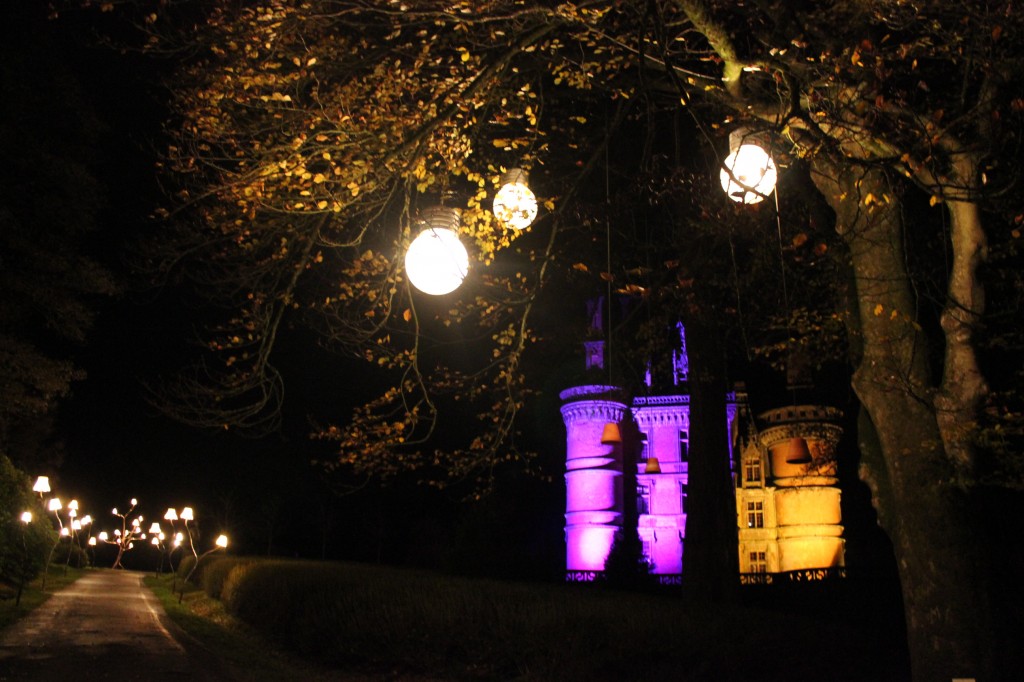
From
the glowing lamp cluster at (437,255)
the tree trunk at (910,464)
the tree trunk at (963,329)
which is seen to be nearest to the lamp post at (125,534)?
the glowing lamp cluster at (437,255)

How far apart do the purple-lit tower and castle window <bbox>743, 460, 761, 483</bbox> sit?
2462mm

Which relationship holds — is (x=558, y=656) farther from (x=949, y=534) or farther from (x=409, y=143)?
(x=409, y=143)

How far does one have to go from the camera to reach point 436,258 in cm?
569

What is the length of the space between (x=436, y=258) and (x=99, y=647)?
11651 mm

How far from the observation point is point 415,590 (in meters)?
11.7

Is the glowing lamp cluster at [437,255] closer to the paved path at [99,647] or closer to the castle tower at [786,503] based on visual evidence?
the paved path at [99,647]

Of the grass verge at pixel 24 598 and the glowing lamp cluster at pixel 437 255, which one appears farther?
the grass verge at pixel 24 598

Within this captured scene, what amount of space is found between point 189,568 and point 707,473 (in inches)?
1090

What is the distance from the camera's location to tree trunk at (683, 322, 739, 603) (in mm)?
14234

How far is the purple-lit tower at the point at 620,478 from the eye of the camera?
37.4 m

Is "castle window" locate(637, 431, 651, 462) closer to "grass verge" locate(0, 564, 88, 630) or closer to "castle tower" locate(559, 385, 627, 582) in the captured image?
"castle tower" locate(559, 385, 627, 582)

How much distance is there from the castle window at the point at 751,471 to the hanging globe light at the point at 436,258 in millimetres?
35652

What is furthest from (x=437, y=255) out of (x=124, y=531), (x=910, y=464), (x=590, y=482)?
(x=124, y=531)

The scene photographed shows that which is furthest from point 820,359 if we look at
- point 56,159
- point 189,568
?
point 189,568
